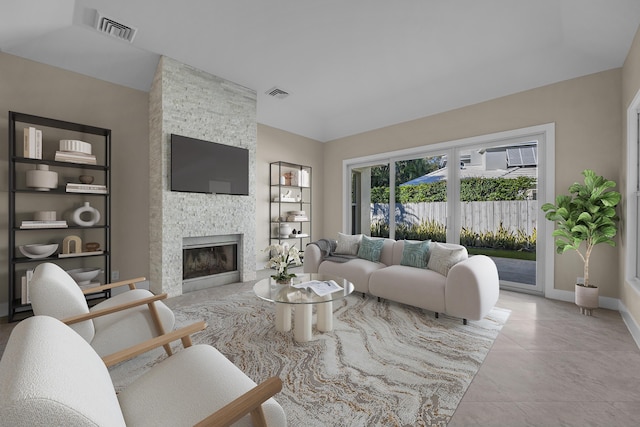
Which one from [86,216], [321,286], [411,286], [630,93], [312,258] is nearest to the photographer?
[321,286]

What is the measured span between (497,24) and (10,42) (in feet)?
17.2

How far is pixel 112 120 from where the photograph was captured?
388 centimetres

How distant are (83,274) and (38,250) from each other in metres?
0.48

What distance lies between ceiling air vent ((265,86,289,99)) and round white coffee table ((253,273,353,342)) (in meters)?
3.23

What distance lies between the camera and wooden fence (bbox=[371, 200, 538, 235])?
4.11 metres

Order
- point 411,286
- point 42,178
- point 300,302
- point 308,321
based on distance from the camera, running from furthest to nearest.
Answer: point 411,286 < point 42,178 < point 308,321 < point 300,302

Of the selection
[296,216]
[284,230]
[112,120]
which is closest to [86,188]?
[112,120]

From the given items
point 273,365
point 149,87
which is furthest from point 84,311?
point 149,87

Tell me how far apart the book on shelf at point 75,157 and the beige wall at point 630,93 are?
583cm

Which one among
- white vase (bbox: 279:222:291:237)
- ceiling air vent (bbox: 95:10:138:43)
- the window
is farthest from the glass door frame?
ceiling air vent (bbox: 95:10:138:43)

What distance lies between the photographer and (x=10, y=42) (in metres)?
3.02

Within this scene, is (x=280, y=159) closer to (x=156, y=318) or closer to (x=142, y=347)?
(x=156, y=318)

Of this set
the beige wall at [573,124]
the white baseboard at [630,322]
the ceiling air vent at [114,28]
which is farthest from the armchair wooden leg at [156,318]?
the beige wall at [573,124]

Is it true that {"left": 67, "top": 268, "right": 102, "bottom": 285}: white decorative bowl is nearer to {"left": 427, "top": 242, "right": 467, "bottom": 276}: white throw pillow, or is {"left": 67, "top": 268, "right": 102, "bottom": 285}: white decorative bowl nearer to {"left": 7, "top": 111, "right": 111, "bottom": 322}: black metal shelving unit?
{"left": 7, "top": 111, "right": 111, "bottom": 322}: black metal shelving unit
